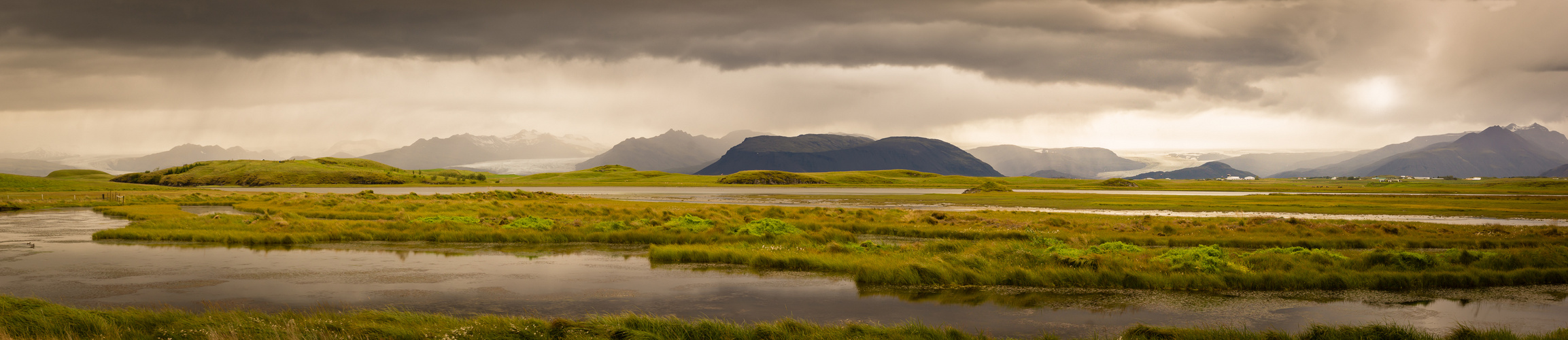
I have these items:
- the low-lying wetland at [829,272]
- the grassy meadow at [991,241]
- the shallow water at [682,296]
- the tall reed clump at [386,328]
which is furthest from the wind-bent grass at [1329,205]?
the tall reed clump at [386,328]

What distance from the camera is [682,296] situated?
1877 cm

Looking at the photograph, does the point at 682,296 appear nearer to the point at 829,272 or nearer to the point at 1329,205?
the point at 829,272

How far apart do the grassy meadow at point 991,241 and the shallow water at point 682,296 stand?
105cm

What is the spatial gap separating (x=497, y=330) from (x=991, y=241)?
79.9 ft

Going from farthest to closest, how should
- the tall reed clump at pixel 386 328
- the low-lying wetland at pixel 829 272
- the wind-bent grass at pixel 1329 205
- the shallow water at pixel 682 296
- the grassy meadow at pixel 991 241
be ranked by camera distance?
1. the wind-bent grass at pixel 1329 205
2. the grassy meadow at pixel 991 241
3. the low-lying wetland at pixel 829 272
4. the shallow water at pixel 682 296
5. the tall reed clump at pixel 386 328

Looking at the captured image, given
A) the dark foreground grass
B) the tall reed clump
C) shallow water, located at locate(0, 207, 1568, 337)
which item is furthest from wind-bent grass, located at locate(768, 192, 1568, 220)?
the tall reed clump

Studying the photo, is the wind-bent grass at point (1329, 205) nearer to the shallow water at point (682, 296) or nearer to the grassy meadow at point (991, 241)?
the grassy meadow at point (991, 241)

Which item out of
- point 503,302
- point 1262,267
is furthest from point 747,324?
point 1262,267

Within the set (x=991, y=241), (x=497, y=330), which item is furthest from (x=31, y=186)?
(x=991, y=241)

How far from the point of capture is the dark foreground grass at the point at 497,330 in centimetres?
1273

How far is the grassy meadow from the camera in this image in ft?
67.3

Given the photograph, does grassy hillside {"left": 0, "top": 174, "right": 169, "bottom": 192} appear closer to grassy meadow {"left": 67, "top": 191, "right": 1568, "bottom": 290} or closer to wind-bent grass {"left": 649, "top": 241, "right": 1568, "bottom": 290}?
grassy meadow {"left": 67, "top": 191, "right": 1568, "bottom": 290}

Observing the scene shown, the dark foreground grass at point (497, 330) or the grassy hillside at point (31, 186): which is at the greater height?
the grassy hillside at point (31, 186)

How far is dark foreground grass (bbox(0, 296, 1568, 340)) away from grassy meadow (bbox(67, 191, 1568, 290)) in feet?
21.5
